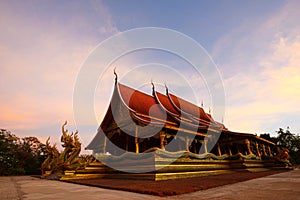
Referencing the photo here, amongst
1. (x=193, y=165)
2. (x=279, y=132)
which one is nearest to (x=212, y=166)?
(x=193, y=165)

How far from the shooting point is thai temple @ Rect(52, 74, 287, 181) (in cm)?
952

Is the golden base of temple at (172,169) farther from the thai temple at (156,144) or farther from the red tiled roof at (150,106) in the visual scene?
the red tiled roof at (150,106)

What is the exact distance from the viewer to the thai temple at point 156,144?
9.52m

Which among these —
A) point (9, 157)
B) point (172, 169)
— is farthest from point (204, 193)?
point (9, 157)

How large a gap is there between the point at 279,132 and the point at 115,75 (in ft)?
104

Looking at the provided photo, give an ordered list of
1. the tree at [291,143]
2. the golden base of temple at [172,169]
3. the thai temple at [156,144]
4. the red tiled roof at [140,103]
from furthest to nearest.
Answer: the tree at [291,143] → the red tiled roof at [140,103] → the thai temple at [156,144] → the golden base of temple at [172,169]

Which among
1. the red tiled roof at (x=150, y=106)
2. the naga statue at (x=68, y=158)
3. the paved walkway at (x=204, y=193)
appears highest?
the red tiled roof at (x=150, y=106)

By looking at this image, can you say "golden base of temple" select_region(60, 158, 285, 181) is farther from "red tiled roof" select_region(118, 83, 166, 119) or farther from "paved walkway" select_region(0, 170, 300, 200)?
"red tiled roof" select_region(118, 83, 166, 119)

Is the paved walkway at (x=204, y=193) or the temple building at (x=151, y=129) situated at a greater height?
the temple building at (x=151, y=129)

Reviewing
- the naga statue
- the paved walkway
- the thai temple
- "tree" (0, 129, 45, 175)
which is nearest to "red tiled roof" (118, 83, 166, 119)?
the thai temple

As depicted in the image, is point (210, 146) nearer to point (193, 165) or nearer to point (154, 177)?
point (193, 165)

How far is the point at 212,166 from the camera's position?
40.3ft

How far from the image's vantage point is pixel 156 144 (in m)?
14.4

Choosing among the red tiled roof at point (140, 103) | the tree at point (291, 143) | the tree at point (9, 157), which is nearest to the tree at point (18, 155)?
the tree at point (9, 157)
